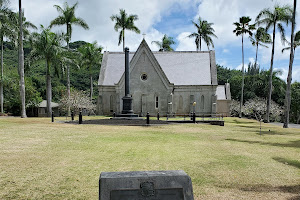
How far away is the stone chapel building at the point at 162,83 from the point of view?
134 feet

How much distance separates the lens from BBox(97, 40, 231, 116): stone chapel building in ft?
134

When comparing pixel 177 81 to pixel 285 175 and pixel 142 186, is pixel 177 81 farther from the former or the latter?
pixel 142 186

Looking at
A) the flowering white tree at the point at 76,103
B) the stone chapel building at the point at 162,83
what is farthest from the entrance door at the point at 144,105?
the flowering white tree at the point at 76,103

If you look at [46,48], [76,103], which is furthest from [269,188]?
[76,103]

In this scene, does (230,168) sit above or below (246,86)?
below

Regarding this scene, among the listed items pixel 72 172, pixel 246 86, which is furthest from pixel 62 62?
pixel 246 86

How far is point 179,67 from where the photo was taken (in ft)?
148

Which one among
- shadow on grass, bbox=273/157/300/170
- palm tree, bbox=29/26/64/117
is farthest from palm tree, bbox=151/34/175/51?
shadow on grass, bbox=273/157/300/170

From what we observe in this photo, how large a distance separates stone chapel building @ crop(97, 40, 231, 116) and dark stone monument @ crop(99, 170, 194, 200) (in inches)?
1382

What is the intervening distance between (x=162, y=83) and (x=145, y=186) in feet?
122

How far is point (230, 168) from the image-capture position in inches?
336

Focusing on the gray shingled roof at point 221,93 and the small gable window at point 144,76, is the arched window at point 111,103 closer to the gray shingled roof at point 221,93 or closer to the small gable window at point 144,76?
the small gable window at point 144,76

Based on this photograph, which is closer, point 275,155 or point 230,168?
point 230,168

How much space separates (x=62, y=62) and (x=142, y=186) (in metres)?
37.7
